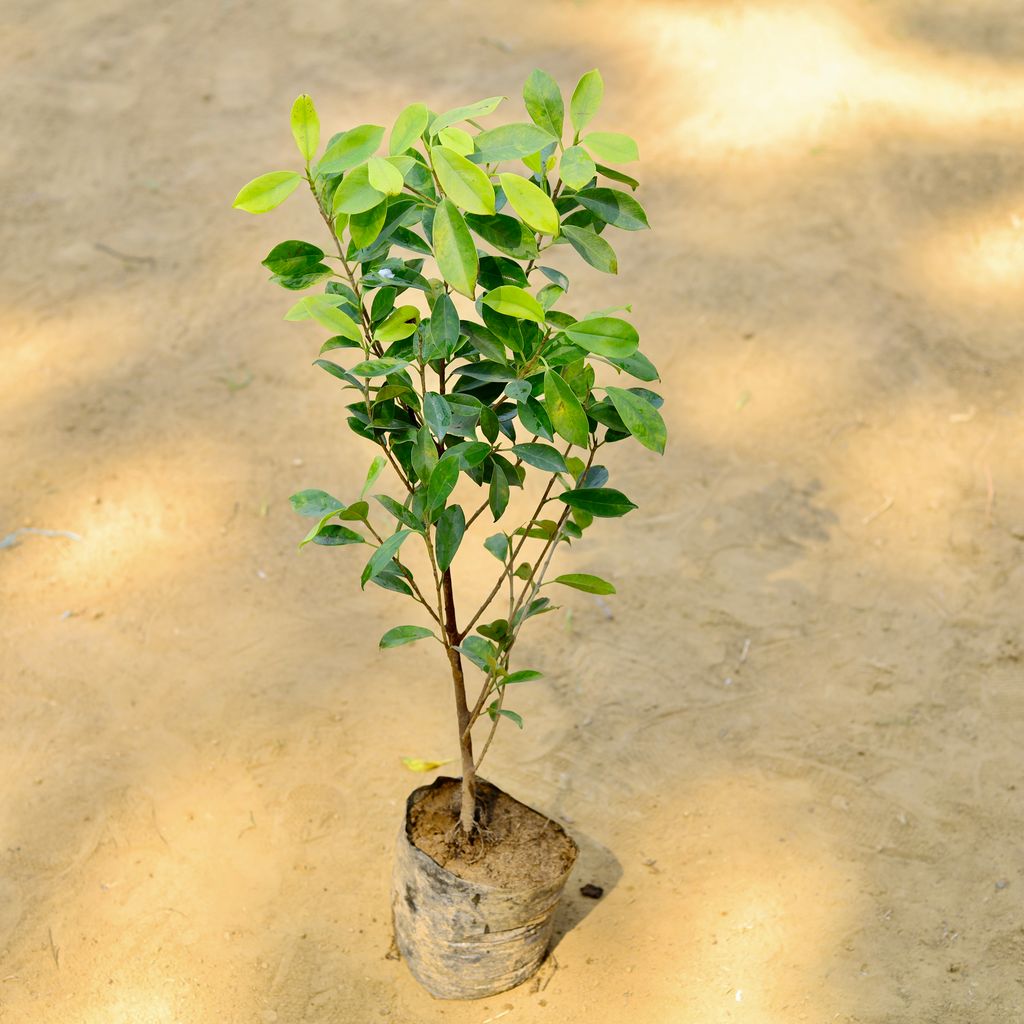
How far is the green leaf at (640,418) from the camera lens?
4.99ft

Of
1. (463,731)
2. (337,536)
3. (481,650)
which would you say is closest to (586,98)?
(337,536)

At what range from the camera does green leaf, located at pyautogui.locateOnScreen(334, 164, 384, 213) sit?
1405 millimetres

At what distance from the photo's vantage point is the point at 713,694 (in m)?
2.88

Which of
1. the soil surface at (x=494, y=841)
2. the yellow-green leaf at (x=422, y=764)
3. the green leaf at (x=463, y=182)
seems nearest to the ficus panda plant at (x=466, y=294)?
the green leaf at (x=463, y=182)

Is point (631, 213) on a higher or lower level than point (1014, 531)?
higher

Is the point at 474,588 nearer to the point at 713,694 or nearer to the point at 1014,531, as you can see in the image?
the point at 713,694

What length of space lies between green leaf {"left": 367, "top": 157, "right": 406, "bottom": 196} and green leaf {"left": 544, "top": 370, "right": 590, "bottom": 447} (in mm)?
317

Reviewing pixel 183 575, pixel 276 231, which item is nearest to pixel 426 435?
pixel 183 575

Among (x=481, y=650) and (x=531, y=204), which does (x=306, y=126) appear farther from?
(x=481, y=650)

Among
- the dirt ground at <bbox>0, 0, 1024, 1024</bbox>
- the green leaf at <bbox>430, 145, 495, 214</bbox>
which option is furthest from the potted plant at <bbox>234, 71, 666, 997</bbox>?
the dirt ground at <bbox>0, 0, 1024, 1024</bbox>

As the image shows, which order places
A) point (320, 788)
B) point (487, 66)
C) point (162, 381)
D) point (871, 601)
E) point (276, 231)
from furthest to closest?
point (487, 66) → point (276, 231) → point (162, 381) → point (871, 601) → point (320, 788)

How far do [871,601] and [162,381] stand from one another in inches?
91.1

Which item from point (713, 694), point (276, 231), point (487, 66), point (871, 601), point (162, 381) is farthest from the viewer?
point (487, 66)

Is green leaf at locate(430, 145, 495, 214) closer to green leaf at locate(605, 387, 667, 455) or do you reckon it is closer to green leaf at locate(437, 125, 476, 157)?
green leaf at locate(437, 125, 476, 157)
